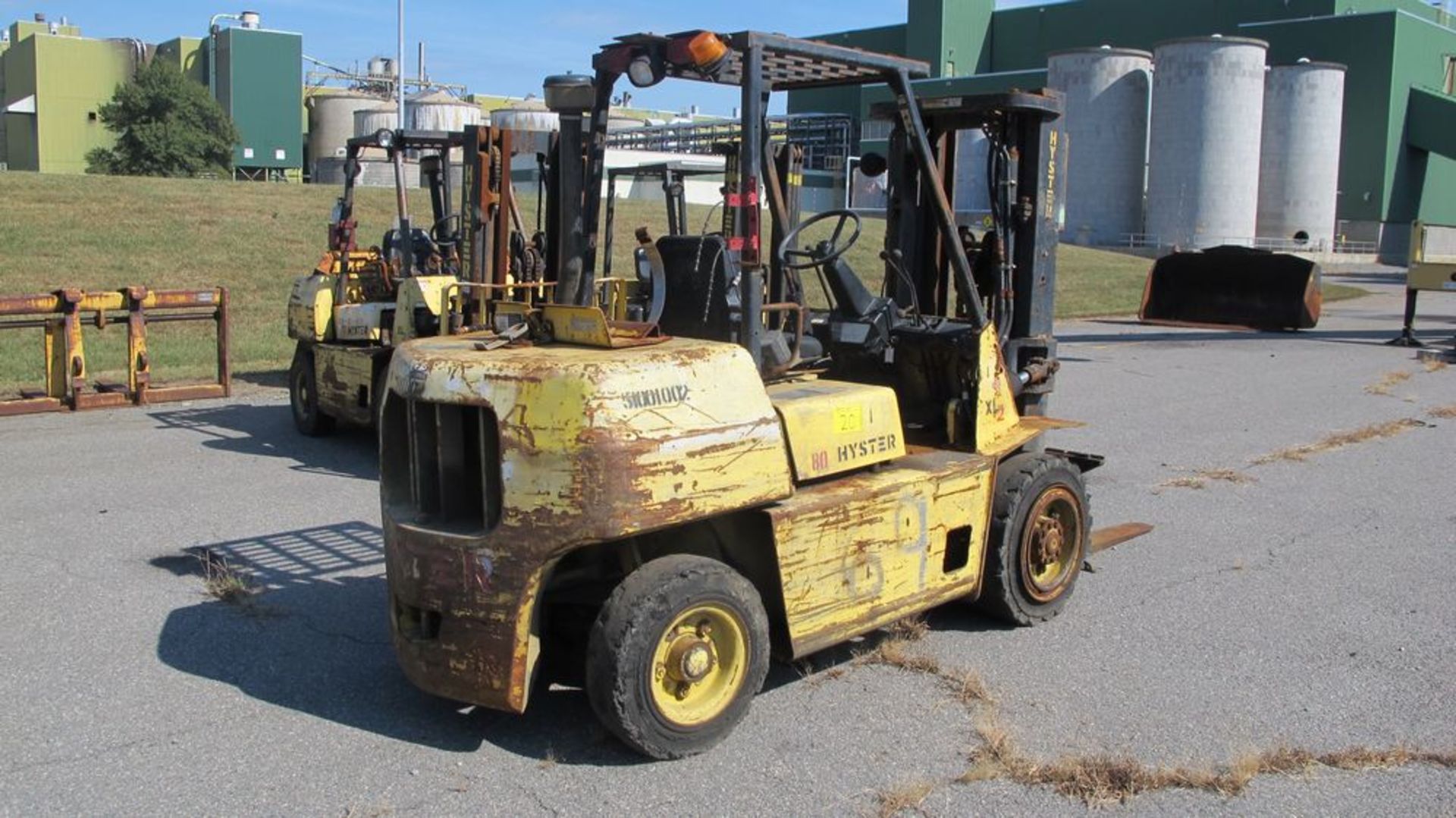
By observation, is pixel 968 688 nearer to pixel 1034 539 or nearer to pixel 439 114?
pixel 1034 539

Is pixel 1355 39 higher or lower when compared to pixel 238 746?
higher

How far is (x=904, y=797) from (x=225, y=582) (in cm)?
398

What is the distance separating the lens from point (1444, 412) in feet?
45.6

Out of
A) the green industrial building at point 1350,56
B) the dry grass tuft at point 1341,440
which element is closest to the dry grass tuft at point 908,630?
the dry grass tuft at point 1341,440

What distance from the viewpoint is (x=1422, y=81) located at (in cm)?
6009

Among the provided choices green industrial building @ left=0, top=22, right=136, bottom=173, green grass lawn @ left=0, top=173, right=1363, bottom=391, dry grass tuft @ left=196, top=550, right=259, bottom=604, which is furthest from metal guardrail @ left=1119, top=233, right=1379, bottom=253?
dry grass tuft @ left=196, top=550, right=259, bottom=604

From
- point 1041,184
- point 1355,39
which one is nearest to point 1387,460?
point 1041,184

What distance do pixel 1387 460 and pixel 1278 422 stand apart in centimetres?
214

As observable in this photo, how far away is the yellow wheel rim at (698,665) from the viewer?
15.7ft

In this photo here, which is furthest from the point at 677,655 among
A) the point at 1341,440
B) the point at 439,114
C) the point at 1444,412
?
the point at 439,114

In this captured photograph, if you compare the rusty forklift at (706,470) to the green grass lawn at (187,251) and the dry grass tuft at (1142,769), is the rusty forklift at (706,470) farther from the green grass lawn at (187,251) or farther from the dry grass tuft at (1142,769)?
the green grass lawn at (187,251)

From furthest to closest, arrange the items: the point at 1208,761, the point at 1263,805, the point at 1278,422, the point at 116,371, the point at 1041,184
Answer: the point at 116,371
the point at 1278,422
the point at 1041,184
the point at 1208,761
the point at 1263,805

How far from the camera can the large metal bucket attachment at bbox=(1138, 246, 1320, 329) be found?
2406 cm

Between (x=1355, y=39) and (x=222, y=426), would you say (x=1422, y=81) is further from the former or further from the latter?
(x=222, y=426)
